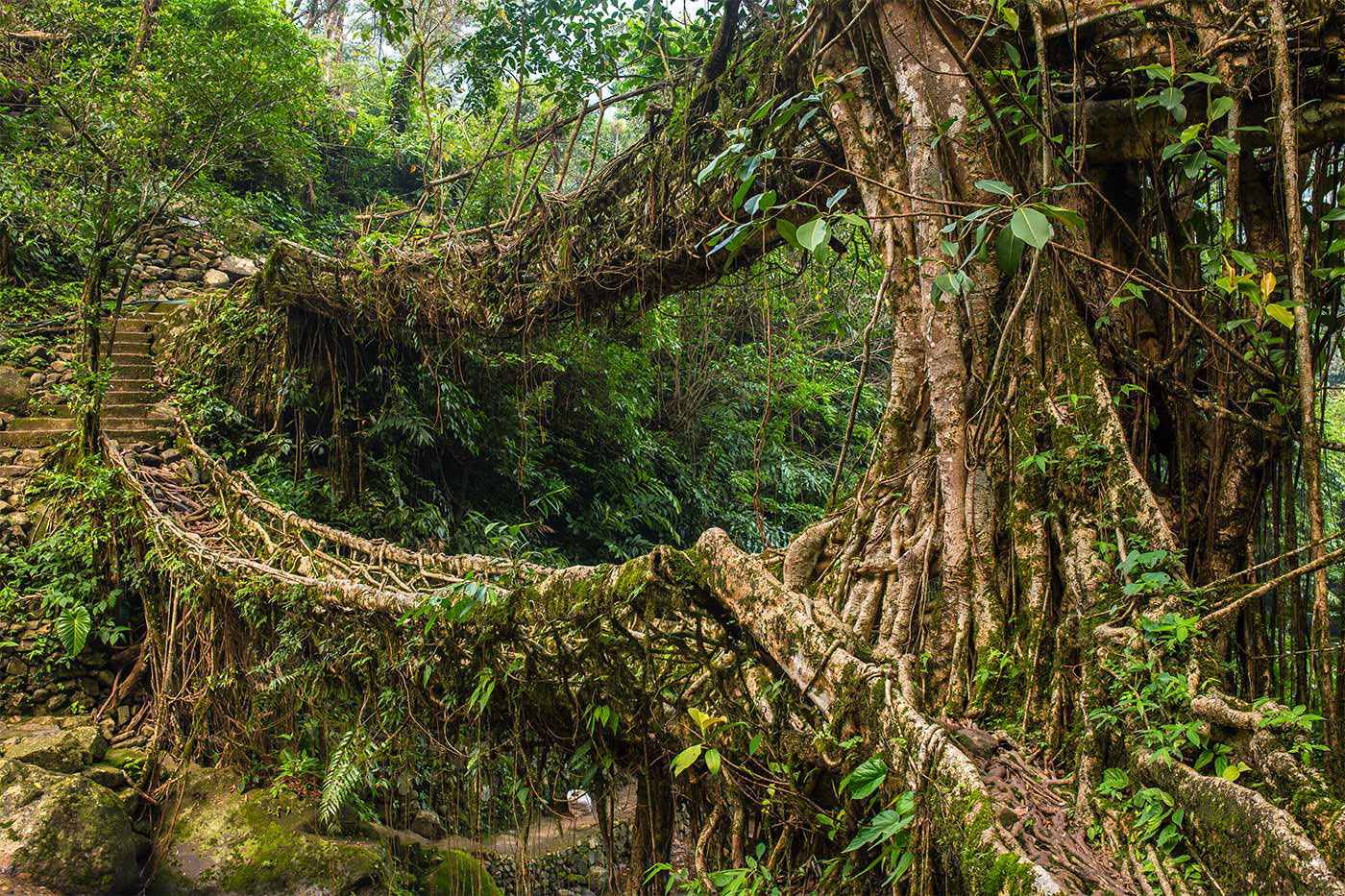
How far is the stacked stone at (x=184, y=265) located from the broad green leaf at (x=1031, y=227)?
32.2 ft

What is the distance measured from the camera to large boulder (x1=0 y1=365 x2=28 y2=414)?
275 inches

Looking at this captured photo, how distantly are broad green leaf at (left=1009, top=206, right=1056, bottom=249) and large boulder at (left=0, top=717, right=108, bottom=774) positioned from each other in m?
5.53

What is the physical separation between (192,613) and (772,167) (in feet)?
12.5

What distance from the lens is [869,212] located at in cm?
285

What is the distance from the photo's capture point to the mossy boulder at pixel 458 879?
4.23 meters

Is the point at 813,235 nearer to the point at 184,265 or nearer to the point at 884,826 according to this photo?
the point at 884,826

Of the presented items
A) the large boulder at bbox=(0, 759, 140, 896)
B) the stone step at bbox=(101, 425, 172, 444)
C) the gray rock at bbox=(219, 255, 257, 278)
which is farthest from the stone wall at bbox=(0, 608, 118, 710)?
the gray rock at bbox=(219, 255, 257, 278)

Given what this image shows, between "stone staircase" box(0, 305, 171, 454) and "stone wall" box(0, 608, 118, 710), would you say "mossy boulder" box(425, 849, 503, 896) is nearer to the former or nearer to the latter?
"stone wall" box(0, 608, 118, 710)

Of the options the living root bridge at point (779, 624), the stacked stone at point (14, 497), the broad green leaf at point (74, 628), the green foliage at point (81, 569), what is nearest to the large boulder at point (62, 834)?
the broad green leaf at point (74, 628)

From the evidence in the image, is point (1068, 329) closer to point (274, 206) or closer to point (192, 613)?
point (192, 613)

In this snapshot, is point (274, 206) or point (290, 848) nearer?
point (290, 848)

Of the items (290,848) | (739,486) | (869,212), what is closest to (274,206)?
(739,486)

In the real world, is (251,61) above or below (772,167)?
above

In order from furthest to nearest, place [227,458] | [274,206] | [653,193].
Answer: [274,206]
[227,458]
[653,193]
